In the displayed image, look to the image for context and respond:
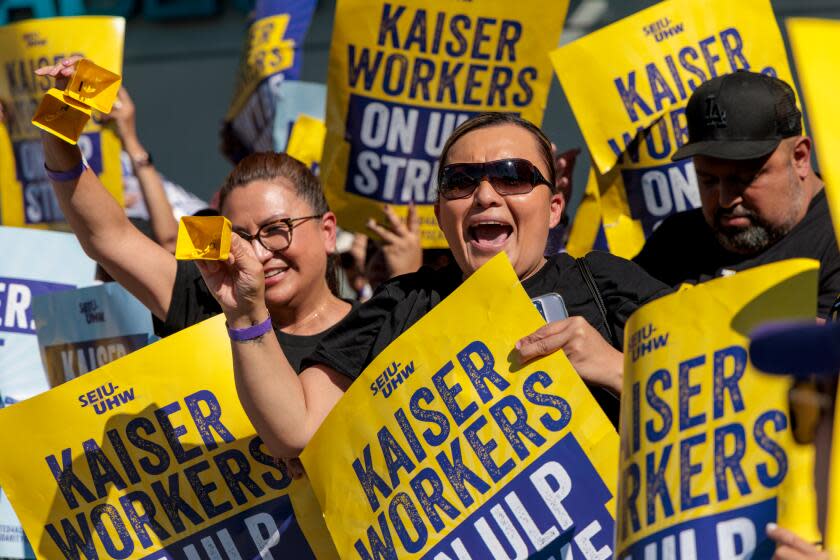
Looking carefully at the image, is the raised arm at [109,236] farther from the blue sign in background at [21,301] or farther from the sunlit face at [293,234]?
the blue sign in background at [21,301]

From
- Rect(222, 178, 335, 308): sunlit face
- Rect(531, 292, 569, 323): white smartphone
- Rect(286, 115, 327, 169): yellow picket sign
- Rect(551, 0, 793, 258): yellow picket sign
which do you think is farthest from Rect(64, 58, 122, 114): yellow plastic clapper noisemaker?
Rect(286, 115, 327, 169): yellow picket sign

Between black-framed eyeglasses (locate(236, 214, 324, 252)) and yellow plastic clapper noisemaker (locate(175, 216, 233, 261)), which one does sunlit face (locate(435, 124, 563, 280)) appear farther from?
black-framed eyeglasses (locate(236, 214, 324, 252))

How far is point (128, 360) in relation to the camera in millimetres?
2873

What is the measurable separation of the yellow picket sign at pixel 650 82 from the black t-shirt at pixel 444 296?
117 centimetres

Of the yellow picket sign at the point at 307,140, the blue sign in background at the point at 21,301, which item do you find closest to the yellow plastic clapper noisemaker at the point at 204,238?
the blue sign in background at the point at 21,301

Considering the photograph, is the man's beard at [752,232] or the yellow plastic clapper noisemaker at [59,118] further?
the man's beard at [752,232]

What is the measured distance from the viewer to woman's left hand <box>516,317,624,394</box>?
234 centimetres

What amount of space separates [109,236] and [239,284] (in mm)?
769

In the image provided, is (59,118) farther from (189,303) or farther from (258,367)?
(258,367)

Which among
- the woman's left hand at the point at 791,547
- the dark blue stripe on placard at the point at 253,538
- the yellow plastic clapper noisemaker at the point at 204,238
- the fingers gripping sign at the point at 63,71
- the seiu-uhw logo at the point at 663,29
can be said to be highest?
the fingers gripping sign at the point at 63,71

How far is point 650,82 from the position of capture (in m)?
3.77

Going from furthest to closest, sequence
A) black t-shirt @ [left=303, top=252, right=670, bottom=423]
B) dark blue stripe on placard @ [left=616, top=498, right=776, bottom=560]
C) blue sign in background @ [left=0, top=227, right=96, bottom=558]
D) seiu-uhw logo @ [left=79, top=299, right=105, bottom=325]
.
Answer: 1. blue sign in background @ [left=0, top=227, right=96, bottom=558]
2. seiu-uhw logo @ [left=79, top=299, right=105, bottom=325]
3. black t-shirt @ [left=303, top=252, right=670, bottom=423]
4. dark blue stripe on placard @ [left=616, top=498, right=776, bottom=560]

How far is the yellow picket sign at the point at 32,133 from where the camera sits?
4.34 m

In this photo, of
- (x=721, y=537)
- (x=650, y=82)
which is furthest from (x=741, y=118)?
(x=721, y=537)
